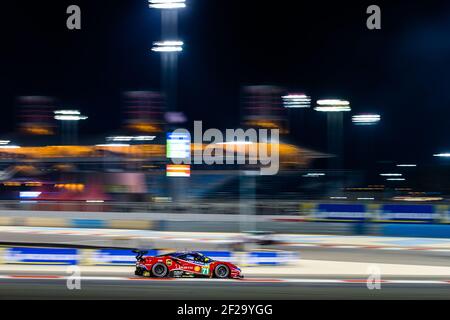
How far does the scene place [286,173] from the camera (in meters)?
44.5

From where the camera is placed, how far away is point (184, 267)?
10.5 meters

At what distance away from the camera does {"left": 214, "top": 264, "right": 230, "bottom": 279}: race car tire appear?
10.6 meters

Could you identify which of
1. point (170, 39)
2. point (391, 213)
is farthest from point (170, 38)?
point (391, 213)

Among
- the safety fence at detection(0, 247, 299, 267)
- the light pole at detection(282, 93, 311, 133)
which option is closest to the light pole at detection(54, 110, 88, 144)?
the light pole at detection(282, 93, 311, 133)

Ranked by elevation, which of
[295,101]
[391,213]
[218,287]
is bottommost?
[218,287]

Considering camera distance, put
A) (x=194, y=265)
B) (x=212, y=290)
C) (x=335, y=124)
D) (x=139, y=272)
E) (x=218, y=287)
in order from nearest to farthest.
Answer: (x=212, y=290)
(x=218, y=287)
(x=194, y=265)
(x=139, y=272)
(x=335, y=124)

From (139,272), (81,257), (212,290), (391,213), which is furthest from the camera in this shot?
(391,213)

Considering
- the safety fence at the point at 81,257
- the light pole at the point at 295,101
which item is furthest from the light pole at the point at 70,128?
the safety fence at the point at 81,257

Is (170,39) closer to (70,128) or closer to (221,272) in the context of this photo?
(221,272)

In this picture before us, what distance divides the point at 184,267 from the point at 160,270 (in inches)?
17.3

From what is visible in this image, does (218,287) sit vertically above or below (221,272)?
below

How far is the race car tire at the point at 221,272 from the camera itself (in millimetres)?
10609

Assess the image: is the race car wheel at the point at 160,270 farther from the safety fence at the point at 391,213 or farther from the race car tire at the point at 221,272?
the safety fence at the point at 391,213
